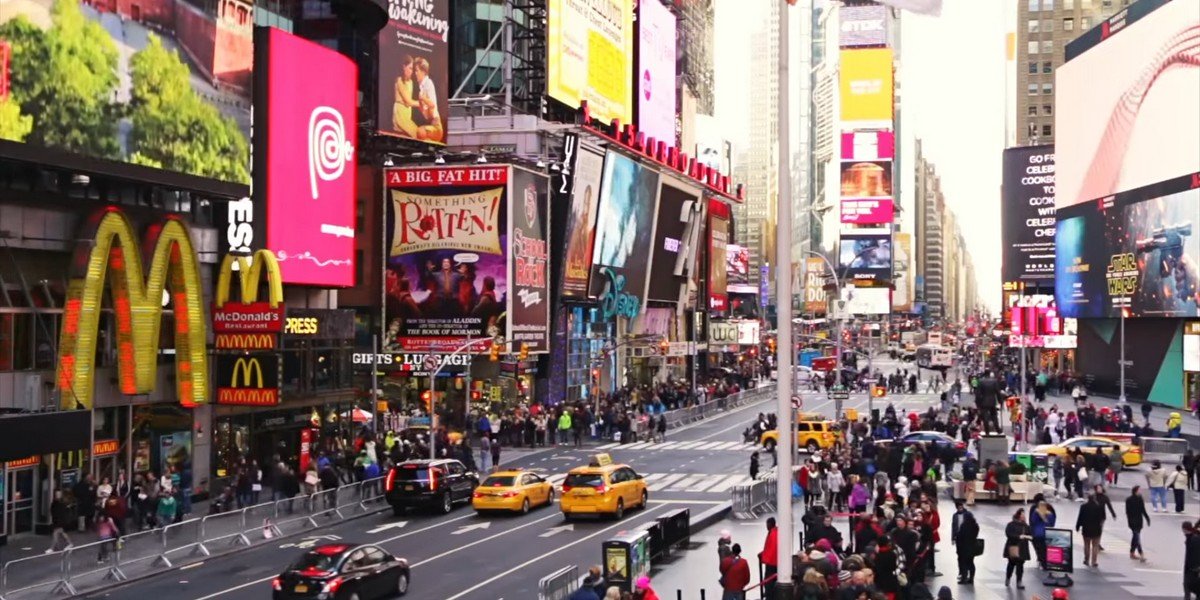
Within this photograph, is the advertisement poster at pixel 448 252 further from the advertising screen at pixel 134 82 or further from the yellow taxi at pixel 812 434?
the advertising screen at pixel 134 82

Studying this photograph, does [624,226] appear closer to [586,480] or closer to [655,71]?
[655,71]

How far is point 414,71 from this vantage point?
203 feet

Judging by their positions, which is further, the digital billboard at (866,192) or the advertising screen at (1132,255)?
the digital billboard at (866,192)

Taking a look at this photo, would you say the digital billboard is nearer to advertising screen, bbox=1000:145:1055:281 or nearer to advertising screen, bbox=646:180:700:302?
advertising screen, bbox=1000:145:1055:281

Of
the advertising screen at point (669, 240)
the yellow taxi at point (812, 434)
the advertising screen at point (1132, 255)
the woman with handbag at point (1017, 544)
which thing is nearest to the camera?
the woman with handbag at point (1017, 544)

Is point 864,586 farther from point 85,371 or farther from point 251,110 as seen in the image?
point 251,110

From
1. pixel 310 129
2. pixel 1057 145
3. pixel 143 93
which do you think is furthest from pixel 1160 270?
pixel 143 93

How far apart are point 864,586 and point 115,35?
24557 millimetres

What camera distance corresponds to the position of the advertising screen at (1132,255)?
69875mm

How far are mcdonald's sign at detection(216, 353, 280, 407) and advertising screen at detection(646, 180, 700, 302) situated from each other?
51319 millimetres

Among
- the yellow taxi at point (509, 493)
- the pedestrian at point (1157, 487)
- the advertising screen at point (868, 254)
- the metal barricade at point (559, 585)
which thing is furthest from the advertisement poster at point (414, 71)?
the advertising screen at point (868, 254)

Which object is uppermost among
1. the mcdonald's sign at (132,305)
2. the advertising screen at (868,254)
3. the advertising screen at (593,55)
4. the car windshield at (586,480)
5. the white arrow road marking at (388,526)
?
the advertising screen at (593,55)

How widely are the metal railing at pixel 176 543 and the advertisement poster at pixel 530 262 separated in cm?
2721

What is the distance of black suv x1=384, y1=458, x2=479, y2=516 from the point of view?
1436 inches
